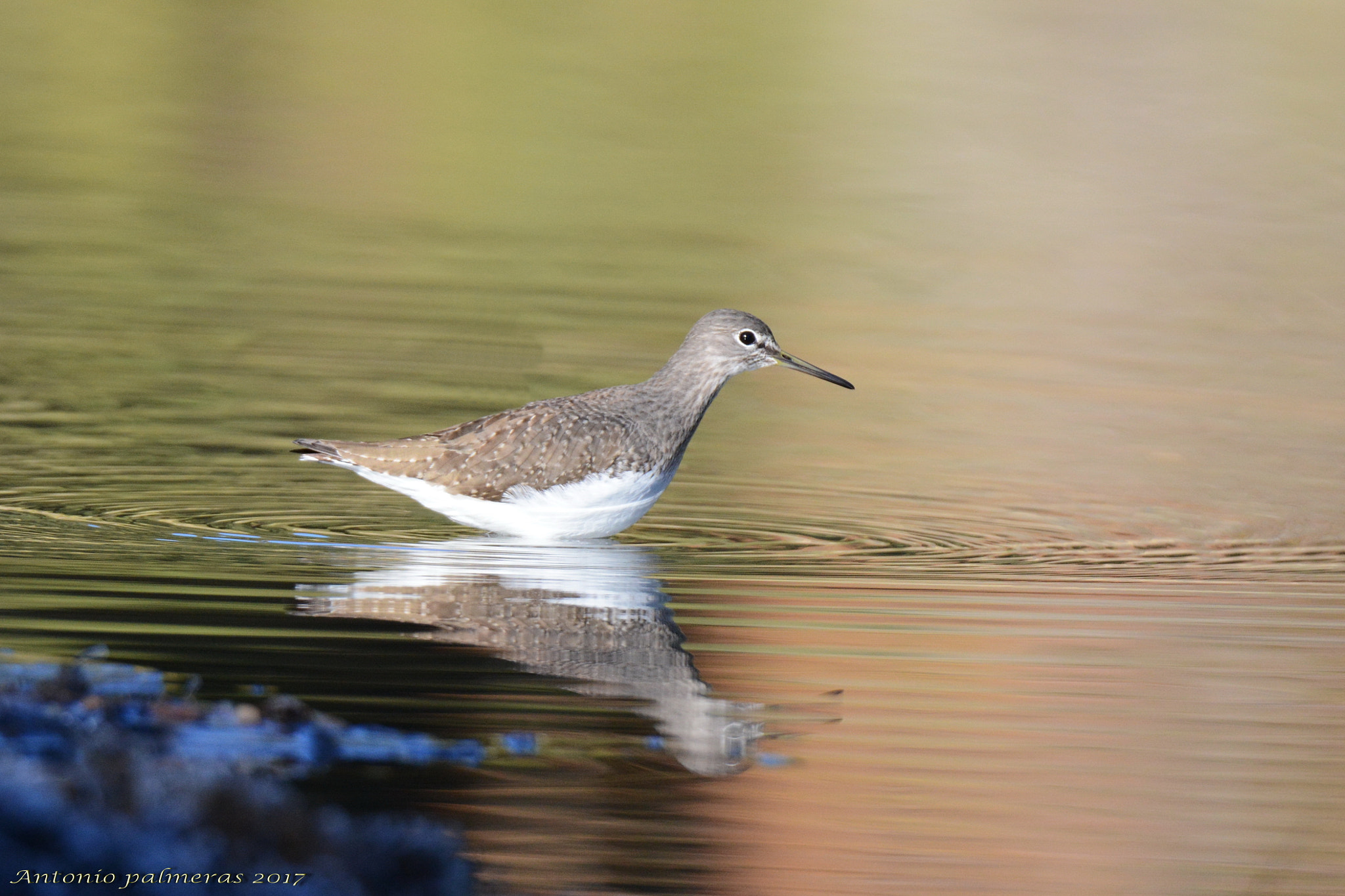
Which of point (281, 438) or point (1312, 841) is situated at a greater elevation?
point (281, 438)

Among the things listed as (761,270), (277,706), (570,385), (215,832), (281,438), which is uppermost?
(761,270)

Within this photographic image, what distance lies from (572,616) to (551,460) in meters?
1.79

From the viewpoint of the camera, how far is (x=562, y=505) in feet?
31.8

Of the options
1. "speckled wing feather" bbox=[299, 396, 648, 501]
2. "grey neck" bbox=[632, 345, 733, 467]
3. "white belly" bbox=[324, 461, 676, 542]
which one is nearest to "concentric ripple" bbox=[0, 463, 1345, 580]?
"white belly" bbox=[324, 461, 676, 542]

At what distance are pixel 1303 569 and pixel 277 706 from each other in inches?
217

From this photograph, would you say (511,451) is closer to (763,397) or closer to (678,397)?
(678,397)

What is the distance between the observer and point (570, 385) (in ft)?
44.4

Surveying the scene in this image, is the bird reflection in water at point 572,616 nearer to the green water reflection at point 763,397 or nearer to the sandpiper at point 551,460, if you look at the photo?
the green water reflection at point 763,397

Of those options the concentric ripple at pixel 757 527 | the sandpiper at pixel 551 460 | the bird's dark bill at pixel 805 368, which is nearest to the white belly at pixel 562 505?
the sandpiper at pixel 551 460

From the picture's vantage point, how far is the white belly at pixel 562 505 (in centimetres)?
965

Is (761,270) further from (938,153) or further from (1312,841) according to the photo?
(1312,841)

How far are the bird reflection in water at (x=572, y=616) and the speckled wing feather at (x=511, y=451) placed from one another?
1.12ft

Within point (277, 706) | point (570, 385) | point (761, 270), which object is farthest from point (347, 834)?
point (761, 270)

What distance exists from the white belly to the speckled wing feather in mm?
42
